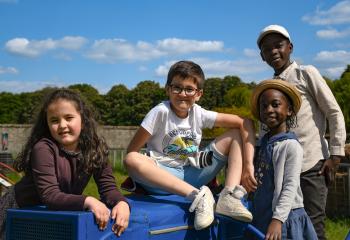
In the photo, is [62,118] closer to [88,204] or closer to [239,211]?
[88,204]

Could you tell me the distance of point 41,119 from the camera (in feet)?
9.12

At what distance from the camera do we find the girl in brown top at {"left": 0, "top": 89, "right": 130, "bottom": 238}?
8.26 ft

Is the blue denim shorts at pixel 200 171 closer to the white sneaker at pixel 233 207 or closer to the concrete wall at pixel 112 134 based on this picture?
the white sneaker at pixel 233 207

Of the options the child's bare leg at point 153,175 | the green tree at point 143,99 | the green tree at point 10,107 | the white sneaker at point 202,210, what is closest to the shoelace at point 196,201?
the white sneaker at point 202,210

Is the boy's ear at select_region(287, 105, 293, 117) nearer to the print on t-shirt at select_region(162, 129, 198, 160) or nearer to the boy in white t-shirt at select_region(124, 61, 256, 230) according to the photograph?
the boy in white t-shirt at select_region(124, 61, 256, 230)

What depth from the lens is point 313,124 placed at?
3.23m

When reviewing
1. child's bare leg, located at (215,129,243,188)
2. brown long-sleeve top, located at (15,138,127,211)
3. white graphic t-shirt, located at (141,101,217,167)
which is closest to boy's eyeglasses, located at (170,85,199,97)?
white graphic t-shirt, located at (141,101,217,167)

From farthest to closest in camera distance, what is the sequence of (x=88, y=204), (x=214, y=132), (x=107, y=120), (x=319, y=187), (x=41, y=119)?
(x=107, y=120) → (x=214, y=132) → (x=319, y=187) → (x=41, y=119) → (x=88, y=204)

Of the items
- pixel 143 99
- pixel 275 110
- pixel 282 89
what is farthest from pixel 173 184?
pixel 143 99

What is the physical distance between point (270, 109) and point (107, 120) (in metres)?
41.1

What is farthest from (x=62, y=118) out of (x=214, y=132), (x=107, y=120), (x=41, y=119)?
(x=107, y=120)

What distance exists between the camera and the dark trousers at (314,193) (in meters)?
3.15

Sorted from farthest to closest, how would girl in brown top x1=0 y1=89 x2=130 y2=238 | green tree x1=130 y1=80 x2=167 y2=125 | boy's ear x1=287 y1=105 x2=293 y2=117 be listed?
green tree x1=130 y1=80 x2=167 y2=125 → boy's ear x1=287 y1=105 x2=293 y2=117 → girl in brown top x1=0 y1=89 x2=130 y2=238

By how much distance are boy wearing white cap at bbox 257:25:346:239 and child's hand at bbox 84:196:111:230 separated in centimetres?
137
